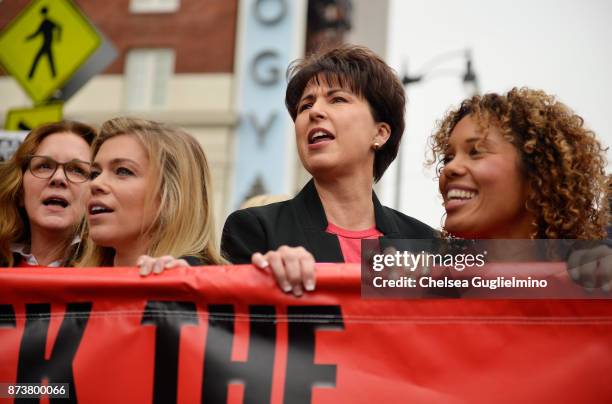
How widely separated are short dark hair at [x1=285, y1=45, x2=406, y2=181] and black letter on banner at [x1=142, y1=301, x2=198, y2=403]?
4.02 feet

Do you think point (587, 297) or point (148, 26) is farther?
point (148, 26)

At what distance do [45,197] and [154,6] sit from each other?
20.2 m

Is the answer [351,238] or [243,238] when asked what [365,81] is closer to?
[351,238]

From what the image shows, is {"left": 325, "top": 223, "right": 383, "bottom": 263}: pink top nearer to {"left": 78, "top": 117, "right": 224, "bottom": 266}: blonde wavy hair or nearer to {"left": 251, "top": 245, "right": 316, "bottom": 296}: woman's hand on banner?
{"left": 78, "top": 117, "right": 224, "bottom": 266}: blonde wavy hair

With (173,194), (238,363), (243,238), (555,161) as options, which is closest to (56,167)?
(173,194)

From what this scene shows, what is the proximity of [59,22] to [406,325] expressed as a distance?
13.1 ft

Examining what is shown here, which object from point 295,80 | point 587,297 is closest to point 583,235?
point 587,297

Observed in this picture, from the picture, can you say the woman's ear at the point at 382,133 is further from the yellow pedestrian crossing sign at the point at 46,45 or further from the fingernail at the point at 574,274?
the yellow pedestrian crossing sign at the point at 46,45

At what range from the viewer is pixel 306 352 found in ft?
7.13

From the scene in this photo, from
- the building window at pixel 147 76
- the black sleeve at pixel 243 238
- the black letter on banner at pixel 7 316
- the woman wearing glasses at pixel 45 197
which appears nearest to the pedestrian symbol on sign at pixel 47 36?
the woman wearing glasses at pixel 45 197

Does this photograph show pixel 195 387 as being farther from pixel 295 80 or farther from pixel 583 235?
pixel 295 80

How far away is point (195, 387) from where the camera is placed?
2.15 m

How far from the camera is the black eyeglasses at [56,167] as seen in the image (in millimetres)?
3371

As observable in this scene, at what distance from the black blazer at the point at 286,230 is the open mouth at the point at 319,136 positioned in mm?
165
